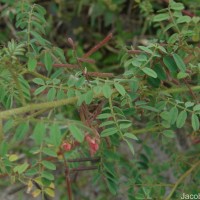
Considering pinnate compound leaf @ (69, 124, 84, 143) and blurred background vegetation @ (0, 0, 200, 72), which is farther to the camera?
blurred background vegetation @ (0, 0, 200, 72)

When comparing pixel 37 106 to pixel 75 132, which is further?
pixel 37 106

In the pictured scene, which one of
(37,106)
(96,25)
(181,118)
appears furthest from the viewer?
(96,25)

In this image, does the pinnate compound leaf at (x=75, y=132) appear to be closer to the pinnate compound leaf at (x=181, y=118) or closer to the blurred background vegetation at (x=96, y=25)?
the pinnate compound leaf at (x=181, y=118)

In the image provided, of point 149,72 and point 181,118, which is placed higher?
point 149,72

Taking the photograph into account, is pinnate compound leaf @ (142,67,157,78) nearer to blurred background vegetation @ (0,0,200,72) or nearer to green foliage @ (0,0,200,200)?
green foliage @ (0,0,200,200)

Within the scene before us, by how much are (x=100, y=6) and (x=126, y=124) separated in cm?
154

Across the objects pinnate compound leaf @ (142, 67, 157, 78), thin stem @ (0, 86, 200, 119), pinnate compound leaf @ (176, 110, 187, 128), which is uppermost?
pinnate compound leaf @ (142, 67, 157, 78)

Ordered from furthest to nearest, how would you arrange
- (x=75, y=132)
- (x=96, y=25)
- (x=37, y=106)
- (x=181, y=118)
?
(x=96, y=25)
(x=181, y=118)
(x=37, y=106)
(x=75, y=132)

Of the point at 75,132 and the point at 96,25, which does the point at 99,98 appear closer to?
the point at 75,132

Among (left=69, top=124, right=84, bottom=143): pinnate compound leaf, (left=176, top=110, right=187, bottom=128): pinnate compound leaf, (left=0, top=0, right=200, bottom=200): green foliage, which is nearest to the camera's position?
(left=69, top=124, right=84, bottom=143): pinnate compound leaf

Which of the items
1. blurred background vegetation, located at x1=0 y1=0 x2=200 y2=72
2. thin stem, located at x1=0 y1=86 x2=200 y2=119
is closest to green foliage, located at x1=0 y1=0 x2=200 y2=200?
thin stem, located at x1=0 y1=86 x2=200 y2=119

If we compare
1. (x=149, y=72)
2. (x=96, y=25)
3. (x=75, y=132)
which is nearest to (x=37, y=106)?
(x=75, y=132)

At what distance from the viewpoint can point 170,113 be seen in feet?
4.77

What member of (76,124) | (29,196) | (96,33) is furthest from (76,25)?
(76,124)
